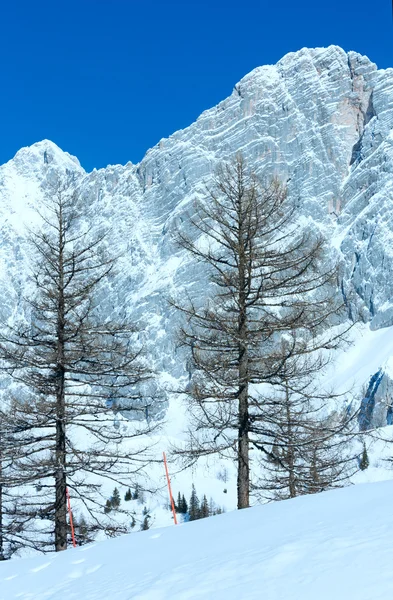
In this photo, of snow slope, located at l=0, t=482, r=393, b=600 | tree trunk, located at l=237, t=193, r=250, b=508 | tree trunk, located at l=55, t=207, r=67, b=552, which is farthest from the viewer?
tree trunk, located at l=55, t=207, r=67, b=552

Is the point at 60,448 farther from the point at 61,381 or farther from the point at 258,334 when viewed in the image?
the point at 258,334

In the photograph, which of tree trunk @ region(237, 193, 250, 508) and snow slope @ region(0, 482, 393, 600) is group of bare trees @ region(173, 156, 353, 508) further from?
snow slope @ region(0, 482, 393, 600)

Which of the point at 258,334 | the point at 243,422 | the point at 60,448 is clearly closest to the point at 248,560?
the point at 243,422

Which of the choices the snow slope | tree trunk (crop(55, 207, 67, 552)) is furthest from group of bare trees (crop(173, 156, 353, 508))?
the snow slope

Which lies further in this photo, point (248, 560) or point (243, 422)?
point (243, 422)

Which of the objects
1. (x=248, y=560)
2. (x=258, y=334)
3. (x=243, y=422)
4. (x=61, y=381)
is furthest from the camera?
(x=61, y=381)

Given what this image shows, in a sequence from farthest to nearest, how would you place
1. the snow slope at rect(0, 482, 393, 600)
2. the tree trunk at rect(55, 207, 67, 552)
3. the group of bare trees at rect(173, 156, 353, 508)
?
the tree trunk at rect(55, 207, 67, 552) → the group of bare trees at rect(173, 156, 353, 508) → the snow slope at rect(0, 482, 393, 600)

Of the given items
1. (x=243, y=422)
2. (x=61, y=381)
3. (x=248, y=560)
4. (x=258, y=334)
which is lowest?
(x=248, y=560)

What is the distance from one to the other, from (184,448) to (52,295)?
14.0 ft

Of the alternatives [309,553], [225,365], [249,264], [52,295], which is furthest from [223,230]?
[309,553]

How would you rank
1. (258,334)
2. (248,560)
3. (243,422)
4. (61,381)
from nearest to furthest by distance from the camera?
(248,560), (243,422), (258,334), (61,381)

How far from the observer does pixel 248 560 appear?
5.50 m

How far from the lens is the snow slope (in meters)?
4.52

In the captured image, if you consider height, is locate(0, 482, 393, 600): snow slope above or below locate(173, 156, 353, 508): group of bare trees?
below
